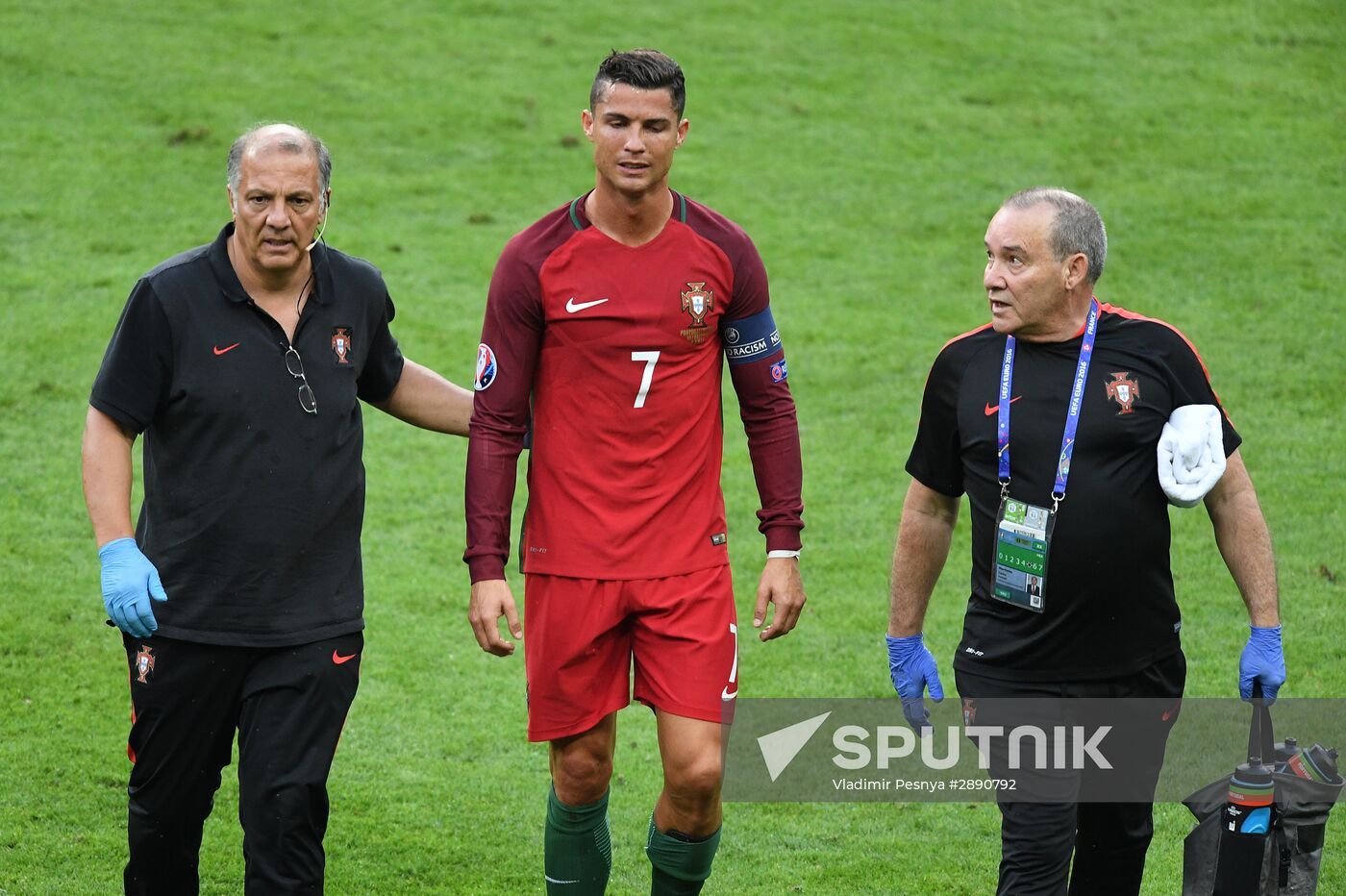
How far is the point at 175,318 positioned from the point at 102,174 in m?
9.45

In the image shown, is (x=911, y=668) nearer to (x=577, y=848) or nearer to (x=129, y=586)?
(x=577, y=848)

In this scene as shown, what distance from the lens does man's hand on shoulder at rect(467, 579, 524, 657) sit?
440cm

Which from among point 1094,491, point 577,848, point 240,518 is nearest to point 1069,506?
point 1094,491

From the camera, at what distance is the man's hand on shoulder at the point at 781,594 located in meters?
4.60

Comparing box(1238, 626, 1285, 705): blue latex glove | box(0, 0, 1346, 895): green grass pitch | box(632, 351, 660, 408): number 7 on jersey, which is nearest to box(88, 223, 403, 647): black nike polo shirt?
box(632, 351, 660, 408): number 7 on jersey

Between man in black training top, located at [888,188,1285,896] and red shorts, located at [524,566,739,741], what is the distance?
69 centimetres

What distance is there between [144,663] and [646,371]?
1.51 m

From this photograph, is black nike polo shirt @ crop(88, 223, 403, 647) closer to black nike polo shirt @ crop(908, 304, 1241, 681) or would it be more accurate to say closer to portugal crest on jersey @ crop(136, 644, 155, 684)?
portugal crest on jersey @ crop(136, 644, 155, 684)

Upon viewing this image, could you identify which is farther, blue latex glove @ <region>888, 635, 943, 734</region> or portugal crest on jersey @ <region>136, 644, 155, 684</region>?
blue latex glove @ <region>888, 635, 943, 734</region>

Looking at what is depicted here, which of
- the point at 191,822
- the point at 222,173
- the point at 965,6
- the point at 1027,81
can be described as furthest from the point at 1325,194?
the point at 191,822

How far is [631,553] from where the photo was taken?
4484 millimetres

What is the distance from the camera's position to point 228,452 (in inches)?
166

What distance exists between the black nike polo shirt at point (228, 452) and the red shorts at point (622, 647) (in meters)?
0.57

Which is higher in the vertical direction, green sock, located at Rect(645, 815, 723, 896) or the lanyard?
the lanyard
